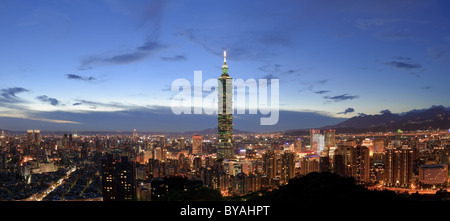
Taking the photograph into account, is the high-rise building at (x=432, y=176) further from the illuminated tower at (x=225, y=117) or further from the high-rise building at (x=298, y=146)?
the illuminated tower at (x=225, y=117)

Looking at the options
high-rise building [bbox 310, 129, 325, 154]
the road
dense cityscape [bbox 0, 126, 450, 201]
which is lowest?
the road

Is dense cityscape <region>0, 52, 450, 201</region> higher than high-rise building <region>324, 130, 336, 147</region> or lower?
lower

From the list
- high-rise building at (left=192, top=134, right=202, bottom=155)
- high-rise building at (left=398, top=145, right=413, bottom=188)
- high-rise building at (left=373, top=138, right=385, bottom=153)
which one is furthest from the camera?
high-rise building at (left=192, top=134, right=202, bottom=155)

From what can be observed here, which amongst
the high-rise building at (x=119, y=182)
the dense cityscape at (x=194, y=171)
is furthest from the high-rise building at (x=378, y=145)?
the high-rise building at (x=119, y=182)

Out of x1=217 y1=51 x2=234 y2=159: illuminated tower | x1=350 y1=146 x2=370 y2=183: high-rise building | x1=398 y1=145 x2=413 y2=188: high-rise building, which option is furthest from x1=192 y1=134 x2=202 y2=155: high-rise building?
x1=398 y1=145 x2=413 y2=188: high-rise building

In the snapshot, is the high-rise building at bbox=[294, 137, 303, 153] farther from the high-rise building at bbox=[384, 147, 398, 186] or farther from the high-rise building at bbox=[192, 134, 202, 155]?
the high-rise building at bbox=[384, 147, 398, 186]
